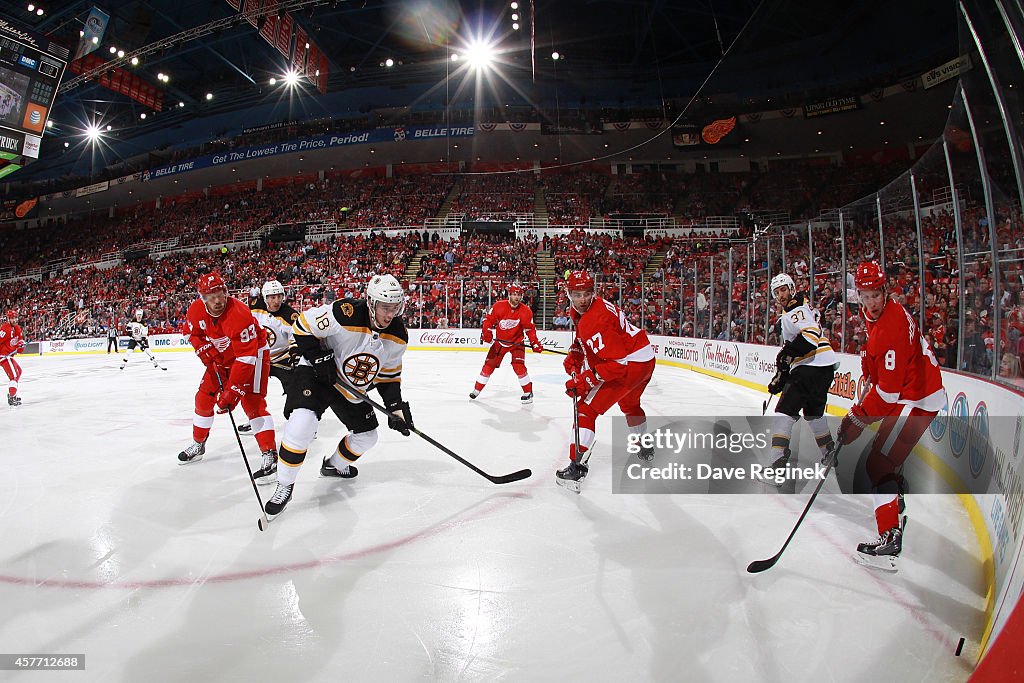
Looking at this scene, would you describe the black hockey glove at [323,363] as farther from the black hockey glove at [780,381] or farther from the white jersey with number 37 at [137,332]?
the white jersey with number 37 at [137,332]

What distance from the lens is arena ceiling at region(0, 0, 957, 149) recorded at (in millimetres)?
19391

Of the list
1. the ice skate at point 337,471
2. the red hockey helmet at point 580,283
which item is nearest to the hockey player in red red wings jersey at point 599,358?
the red hockey helmet at point 580,283

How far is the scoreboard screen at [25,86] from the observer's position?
1213cm

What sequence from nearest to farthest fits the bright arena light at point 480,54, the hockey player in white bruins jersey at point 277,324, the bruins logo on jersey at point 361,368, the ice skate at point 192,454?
the bruins logo on jersey at point 361,368 → the ice skate at point 192,454 → the hockey player in white bruins jersey at point 277,324 → the bright arena light at point 480,54

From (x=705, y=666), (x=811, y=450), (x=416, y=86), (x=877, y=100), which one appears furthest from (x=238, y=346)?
(x=416, y=86)

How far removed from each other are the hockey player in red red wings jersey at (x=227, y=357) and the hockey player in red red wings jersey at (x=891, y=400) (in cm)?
418

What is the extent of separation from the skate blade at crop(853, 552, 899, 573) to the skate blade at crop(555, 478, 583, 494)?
1.81 metres

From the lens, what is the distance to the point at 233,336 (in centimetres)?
430

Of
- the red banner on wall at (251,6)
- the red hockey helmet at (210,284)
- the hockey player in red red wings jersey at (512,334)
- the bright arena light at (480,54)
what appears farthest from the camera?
the bright arena light at (480,54)

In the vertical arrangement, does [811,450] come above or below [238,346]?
below

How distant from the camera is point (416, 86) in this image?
29703mm

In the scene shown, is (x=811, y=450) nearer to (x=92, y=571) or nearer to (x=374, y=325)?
(x=374, y=325)

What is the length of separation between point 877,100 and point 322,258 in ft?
76.9

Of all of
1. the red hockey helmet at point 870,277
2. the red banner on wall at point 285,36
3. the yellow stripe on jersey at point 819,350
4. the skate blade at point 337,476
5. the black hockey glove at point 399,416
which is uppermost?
the red banner on wall at point 285,36
